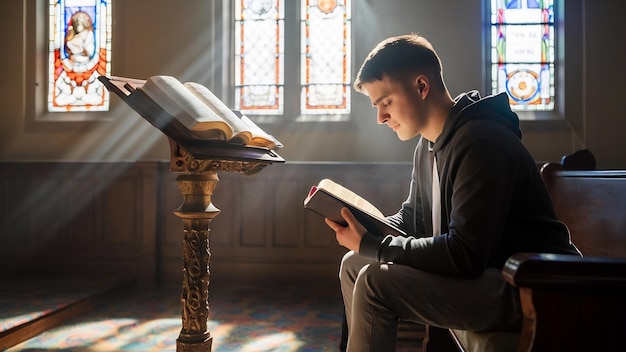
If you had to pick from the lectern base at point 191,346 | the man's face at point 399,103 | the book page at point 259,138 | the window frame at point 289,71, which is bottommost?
the lectern base at point 191,346

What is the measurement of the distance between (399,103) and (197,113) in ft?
2.40

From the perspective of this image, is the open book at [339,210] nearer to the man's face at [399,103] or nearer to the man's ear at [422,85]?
the man's face at [399,103]

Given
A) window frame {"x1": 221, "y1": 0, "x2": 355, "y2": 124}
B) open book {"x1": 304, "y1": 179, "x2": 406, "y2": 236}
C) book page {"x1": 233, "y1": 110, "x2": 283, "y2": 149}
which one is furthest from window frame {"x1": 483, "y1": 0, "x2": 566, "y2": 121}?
open book {"x1": 304, "y1": 179, "x2": 406, "y2": 236}

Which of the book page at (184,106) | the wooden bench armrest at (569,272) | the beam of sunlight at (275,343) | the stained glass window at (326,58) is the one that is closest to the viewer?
the wooden bench armrest at (569,272)

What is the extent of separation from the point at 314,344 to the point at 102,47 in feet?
13.2

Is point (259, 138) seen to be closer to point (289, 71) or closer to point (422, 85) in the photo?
point (422, 85)

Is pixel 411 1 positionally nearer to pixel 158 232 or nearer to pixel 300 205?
pixel 300 205

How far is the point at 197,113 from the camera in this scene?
1.94 metres

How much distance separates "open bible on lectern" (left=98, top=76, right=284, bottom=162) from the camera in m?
1.92

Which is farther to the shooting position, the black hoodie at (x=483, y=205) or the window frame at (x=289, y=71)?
the window frame at (x=289, y=71)

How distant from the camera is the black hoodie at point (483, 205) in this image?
1.38 meters

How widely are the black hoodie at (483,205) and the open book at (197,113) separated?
29.2 inches

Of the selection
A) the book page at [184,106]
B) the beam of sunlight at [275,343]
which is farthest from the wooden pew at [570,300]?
the beam of sunlight at [275,343]

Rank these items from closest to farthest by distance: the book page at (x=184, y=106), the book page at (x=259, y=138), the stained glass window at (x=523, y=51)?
the book page at (x=184, y=106) → the book page at (x=259, y=138) → the stained glass window at (x=523, y=51)
